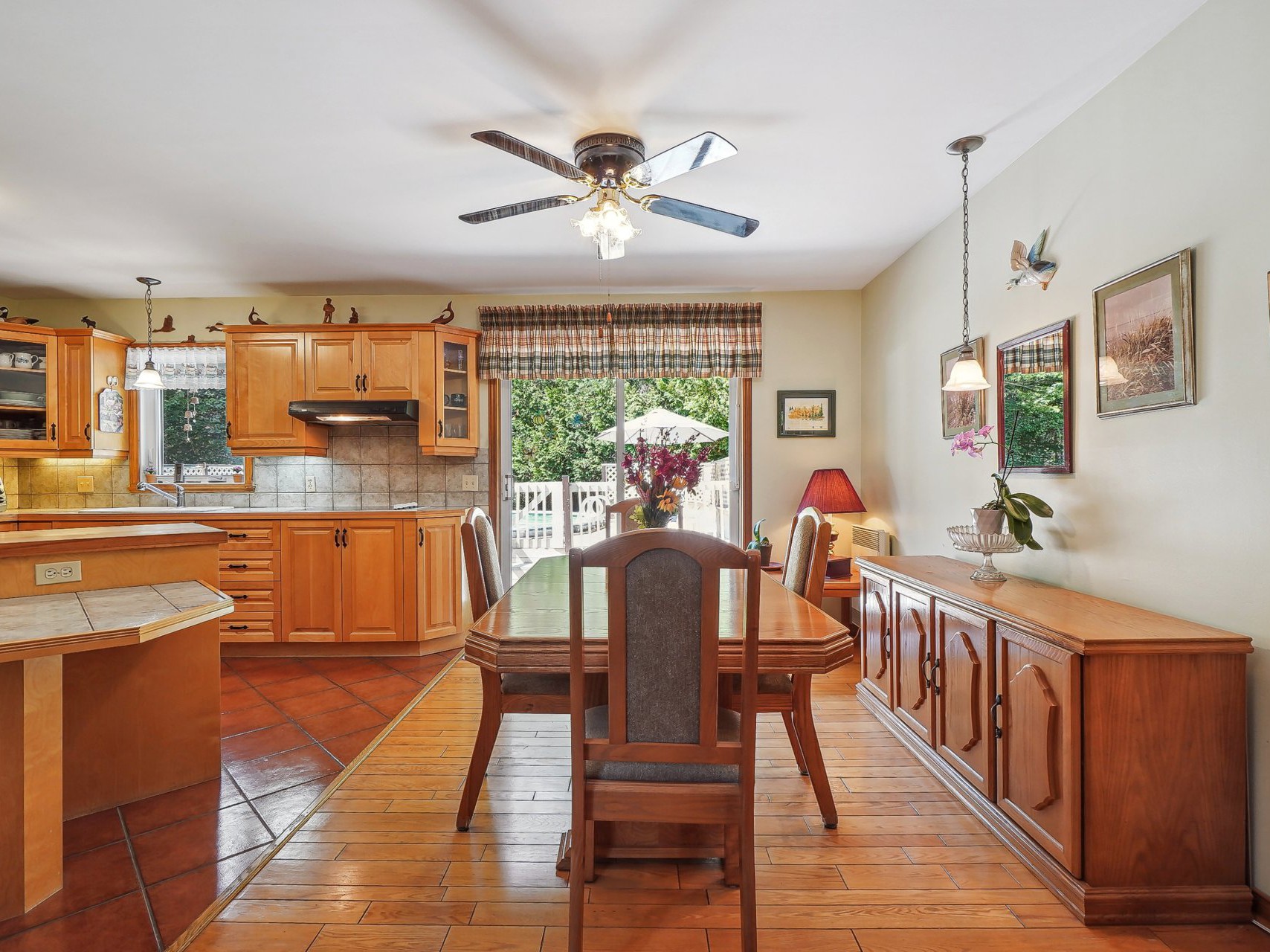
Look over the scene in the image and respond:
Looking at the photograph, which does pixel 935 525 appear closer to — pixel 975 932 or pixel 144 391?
pixel 975 932

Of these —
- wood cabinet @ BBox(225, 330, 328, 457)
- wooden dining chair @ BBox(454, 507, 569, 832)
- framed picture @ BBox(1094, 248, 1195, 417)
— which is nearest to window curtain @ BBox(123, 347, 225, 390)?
wood cabinet @ BBox(225, 330, 328, 457)

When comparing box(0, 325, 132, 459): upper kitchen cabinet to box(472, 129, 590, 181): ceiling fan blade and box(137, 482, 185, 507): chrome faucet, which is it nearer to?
box(137, 482, 185, 507): chrome faucet

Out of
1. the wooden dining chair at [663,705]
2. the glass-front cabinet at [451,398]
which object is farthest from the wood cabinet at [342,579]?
the wooden dining chair at [663,705]

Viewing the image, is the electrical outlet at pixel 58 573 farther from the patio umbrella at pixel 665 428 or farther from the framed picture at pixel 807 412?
the framed picture at pixel 807 412

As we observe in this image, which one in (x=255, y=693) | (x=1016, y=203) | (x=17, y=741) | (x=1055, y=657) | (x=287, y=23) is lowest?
(x=255, y=693)

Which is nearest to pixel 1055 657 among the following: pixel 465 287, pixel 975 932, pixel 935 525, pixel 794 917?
pixel 975 932

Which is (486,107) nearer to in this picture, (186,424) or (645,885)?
(645,885)

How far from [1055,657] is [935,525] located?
1.76 metres

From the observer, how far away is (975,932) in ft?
5.54

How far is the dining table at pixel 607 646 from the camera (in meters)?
1.72

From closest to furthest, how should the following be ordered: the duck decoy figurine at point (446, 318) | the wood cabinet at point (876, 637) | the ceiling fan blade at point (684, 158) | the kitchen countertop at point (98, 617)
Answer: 1. the kitchen countertop at point (98, 617)
2. the ceiling fan blade at point (684, 158)
3. the wood cabinet at point (876, 637)
4. the duck decoy figurine at point (446, 318)

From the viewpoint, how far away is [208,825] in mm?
2225

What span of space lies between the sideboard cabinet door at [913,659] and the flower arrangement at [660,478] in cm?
103

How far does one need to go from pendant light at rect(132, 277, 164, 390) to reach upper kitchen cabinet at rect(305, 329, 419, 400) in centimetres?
88
